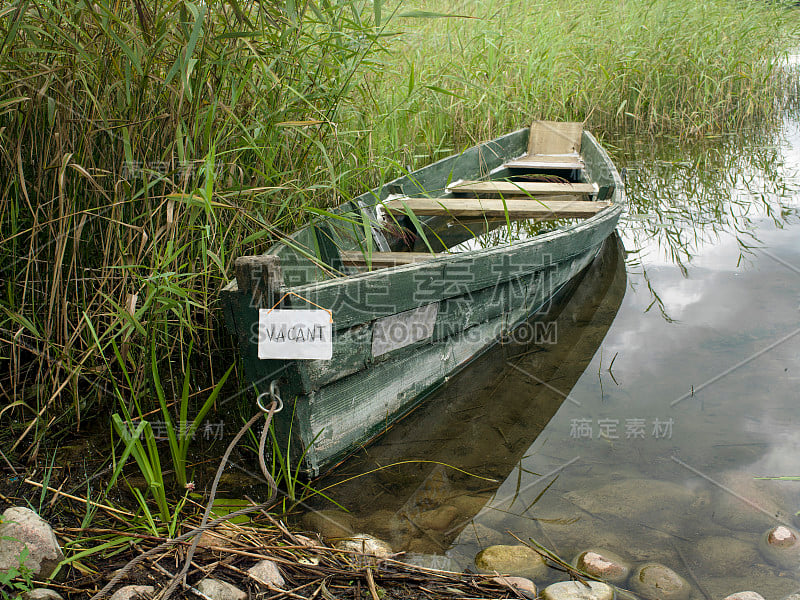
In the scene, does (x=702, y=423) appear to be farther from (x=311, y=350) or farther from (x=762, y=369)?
(x=311, y=350)

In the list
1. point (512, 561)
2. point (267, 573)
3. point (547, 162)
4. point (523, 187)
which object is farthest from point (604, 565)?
Answer: point (547, 162)

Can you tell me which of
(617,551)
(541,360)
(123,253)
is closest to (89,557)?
(123,253)

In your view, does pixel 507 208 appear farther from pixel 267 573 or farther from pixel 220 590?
pixel 220 590

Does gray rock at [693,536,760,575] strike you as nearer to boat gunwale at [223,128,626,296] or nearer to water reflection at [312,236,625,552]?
water reflection at [312,236,625,552]

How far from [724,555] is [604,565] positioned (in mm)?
392

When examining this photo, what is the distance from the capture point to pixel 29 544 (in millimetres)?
1561

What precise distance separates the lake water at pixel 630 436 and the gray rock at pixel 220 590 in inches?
21.4

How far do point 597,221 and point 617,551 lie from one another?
1857 millimetres

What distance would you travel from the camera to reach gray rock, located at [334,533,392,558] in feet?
6.16

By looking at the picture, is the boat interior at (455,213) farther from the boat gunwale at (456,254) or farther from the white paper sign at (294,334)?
the white paper sign at (294,334)

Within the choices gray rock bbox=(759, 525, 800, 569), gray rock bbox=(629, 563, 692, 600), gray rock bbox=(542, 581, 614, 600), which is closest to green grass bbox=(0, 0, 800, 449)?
gray rock bbox=(542, 581, 614, 600)

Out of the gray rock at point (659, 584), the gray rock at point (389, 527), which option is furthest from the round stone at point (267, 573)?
the gray rock at point (659, 584)

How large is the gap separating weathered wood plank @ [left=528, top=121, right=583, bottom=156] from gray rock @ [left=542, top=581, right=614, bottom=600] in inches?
178

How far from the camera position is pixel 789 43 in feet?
26.5
